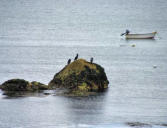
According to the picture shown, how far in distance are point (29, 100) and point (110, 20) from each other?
9327cm

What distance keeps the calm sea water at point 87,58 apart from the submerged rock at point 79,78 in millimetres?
1231

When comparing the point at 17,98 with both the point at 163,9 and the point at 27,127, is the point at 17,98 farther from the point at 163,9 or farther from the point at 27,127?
the point at 163,9

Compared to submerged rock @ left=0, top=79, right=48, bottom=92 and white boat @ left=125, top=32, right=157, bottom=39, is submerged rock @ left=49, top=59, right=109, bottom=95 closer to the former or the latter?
submerged rock @ left=0, top=79, right=48, bottom=92

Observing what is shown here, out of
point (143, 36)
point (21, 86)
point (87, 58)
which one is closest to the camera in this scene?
→ point (21, 86)

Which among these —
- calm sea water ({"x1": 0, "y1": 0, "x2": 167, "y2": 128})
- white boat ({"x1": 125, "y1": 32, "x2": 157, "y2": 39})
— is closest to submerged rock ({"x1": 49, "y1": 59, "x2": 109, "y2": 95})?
calm sea water ({"x1": 0, "y1": 0, "x2": 167, "y2": 128})

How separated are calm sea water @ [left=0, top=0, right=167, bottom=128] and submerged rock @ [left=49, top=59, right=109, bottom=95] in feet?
4.04

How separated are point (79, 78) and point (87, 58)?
27.2 m

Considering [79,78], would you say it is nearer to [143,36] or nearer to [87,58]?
[87,58]

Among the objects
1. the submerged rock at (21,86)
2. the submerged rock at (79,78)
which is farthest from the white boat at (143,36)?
the submerged rock at (21,86)

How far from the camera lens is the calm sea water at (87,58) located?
4238 cm

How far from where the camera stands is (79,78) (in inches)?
1865

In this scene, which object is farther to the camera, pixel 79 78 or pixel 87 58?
pixel 87 58

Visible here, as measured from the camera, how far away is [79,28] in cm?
11675

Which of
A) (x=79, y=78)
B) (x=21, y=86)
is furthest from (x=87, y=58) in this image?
(x=21, y=86)
